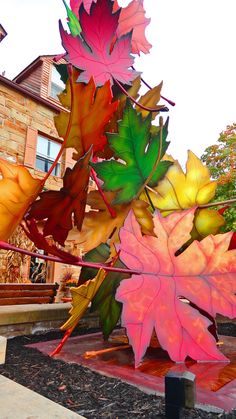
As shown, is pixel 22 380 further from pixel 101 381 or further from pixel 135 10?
pixel 135 10

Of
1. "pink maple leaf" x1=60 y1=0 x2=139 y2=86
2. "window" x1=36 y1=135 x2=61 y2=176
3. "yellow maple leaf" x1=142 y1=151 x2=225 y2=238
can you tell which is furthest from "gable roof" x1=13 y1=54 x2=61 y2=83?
"yellow maple leaf" x1=142 y1=151 x2=225 y2=238

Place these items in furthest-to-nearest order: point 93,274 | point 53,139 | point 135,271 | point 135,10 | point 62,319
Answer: point 53,139 → point 62,319 → point 135,10 → point 93,274 → point 135,271

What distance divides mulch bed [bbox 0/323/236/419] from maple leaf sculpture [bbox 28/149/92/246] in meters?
0.81

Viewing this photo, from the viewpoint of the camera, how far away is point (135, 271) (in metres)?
1.81

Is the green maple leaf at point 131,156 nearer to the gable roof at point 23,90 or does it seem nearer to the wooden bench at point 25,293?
the wooden bench at point 25,293

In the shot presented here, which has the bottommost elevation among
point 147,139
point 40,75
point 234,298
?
point 234,298

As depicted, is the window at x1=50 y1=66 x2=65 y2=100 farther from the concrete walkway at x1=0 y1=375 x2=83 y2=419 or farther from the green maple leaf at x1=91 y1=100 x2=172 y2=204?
the concrete walkway at x1=0 y1=375 x2=83 y2=419

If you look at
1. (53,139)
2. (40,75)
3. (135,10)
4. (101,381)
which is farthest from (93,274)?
(40,75)

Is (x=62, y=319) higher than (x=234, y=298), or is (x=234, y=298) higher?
(x=234, y=298)

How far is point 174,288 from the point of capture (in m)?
1.87

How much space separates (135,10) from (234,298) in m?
2.63

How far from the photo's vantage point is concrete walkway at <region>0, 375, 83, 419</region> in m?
1.24

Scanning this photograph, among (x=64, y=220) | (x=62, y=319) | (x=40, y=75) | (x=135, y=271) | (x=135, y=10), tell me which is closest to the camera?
(x=135, y=271)

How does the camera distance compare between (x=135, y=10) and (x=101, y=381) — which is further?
(x=135, y=10)
